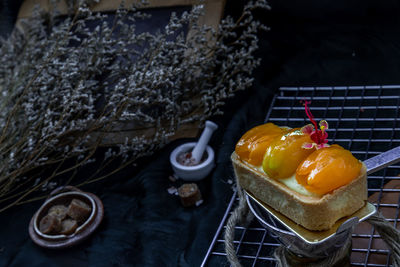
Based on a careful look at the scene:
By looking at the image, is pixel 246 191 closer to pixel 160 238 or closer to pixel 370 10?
pixel 160 238

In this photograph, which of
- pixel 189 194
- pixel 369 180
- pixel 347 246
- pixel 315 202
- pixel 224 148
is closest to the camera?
pixel 315 202

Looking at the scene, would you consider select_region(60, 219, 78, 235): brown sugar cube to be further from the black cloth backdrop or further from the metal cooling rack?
the metal cooling rack

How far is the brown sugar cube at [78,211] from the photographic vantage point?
149 cm

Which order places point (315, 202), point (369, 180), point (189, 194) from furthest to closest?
point (189, 194)
point (369, 180)
point (315, 202)

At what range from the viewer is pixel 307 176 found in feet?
3.09

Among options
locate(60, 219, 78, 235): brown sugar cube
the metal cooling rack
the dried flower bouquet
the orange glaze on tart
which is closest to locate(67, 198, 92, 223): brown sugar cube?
locate(60, 219, 78, 235): brown sugar cube

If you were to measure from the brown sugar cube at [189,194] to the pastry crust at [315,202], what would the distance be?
0.54 m

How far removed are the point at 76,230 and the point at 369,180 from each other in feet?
3.35

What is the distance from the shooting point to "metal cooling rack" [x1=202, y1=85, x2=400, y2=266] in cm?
118

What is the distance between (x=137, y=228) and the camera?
1550 millimetres

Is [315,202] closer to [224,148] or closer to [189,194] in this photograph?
[189,194]

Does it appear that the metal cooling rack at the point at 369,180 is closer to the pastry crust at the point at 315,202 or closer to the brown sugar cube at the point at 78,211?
the pastry crust at the point at 315,202

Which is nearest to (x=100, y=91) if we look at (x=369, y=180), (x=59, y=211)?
(x=59, y=211)

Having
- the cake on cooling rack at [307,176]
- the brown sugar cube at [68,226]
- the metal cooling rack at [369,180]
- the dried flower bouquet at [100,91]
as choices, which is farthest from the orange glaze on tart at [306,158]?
the brown sugar cube at [68,226]
